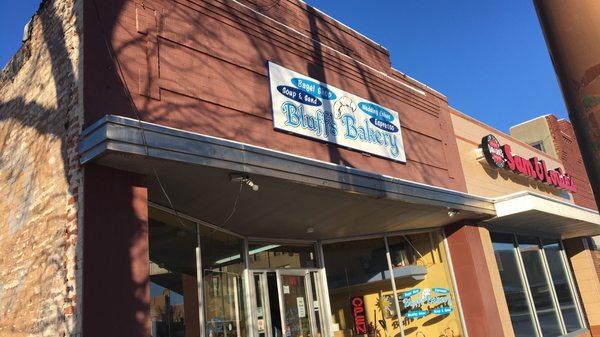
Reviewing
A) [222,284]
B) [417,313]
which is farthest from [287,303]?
[417,313]

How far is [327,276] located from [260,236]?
2566mm

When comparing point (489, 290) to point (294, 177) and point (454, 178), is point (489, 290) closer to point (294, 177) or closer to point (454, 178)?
point (454, 178)

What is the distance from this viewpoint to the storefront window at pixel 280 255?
38.4ft

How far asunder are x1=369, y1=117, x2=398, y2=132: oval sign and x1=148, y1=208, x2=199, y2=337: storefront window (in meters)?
4.55

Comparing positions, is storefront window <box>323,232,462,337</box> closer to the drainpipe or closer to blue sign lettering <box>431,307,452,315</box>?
A: blue sign lettering <box>431,307,452,315</box>

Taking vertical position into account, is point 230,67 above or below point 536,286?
above

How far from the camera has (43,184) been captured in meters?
7.35

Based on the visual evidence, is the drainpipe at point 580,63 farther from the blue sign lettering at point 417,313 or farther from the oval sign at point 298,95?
the blue sign lettering at point 417,313

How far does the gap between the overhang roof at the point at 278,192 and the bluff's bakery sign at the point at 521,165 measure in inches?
73.4

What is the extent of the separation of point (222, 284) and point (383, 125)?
16.1 feet

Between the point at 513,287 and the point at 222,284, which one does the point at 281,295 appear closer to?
the point at 222,284

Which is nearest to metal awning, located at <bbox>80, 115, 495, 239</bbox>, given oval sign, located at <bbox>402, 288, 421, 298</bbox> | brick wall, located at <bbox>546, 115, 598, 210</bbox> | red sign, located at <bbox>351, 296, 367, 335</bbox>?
oval sign, located at <bbox>402, 288, 421, 298</bbox>

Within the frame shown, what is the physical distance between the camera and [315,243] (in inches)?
527

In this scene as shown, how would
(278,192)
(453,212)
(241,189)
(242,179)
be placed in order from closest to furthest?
(242,179), (241,189), (278,192), (453,212)
